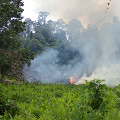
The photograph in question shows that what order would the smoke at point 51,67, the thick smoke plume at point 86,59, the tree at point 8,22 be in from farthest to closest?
1. the thick smoke plume at point 86,59
2. the smoke at point 51,67
3. the tree at point 8,22

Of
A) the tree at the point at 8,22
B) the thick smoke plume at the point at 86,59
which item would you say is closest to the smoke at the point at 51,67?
the thick smoke plume at the point at 86,59

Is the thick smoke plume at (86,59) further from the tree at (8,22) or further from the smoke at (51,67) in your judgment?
the tree at (8,22)

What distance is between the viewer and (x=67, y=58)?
3200cm

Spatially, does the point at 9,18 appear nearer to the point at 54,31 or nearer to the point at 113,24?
the point at 113,24

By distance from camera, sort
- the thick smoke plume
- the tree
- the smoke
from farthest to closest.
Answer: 1. the thick smoke plume
2. the smoke
3. the tree

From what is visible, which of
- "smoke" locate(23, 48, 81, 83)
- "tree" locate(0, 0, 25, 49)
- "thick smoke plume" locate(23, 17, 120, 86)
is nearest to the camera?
"tree" locate(0, 0, 25, 49)

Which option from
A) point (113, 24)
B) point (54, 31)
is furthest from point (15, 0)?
point (54, 31)

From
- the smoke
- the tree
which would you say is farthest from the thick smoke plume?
the tree

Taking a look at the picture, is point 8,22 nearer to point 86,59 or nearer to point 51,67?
point 51,67

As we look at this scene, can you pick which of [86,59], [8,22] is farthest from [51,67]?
[8,22]

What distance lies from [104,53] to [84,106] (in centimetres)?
3144

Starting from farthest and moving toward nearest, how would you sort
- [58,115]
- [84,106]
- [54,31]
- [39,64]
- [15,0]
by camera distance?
[54,31], [39,64], [15,0], [58,115], [84,106]

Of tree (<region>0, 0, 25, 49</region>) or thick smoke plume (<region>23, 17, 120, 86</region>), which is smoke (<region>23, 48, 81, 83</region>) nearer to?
thick smoke plume (<region>23, 17, 120, 86</region>)

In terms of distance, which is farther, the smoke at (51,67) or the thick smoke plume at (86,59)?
the thick smoke plume at (86,59)
